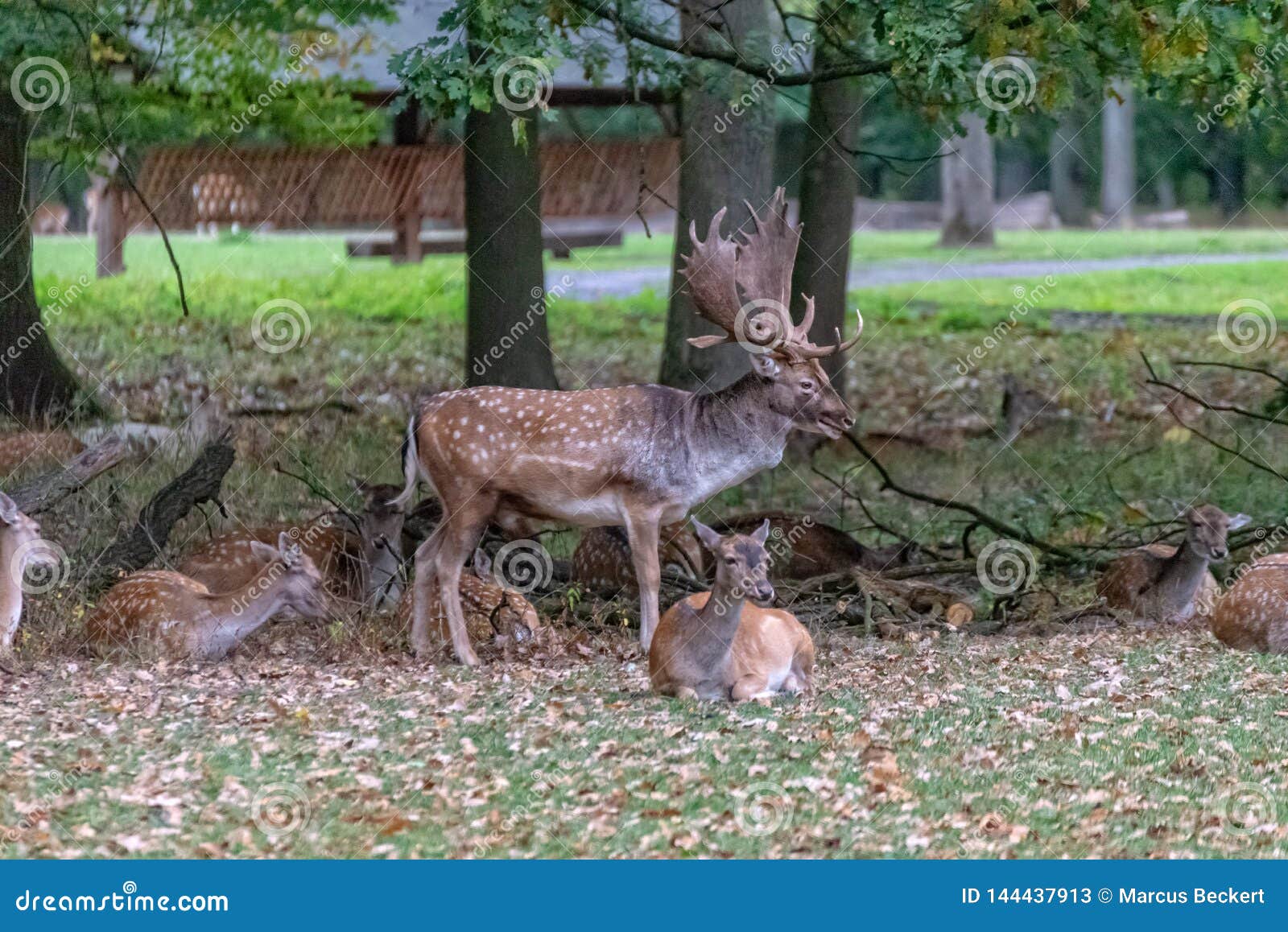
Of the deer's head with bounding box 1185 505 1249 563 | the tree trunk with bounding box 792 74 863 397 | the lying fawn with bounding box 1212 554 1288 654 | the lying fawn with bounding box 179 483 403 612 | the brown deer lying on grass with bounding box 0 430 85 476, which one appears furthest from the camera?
the tree trunk with bounding box 792 74 863 397

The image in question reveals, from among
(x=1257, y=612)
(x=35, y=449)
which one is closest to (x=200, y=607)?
(x=35, y=449)

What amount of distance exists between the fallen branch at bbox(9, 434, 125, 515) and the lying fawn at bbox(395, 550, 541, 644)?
1665mm

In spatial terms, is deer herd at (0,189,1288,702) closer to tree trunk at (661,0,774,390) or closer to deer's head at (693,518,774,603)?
deer's head at (693,518,774,603)

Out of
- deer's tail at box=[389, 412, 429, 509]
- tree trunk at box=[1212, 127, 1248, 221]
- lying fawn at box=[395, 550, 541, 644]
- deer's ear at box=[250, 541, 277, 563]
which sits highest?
tree trunk at box=[1212, 127, 1248, 221]

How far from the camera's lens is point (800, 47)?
11125 mm

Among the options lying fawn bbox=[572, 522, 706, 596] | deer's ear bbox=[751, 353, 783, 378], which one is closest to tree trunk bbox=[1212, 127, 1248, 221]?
lying fawn bbox=[572, 522, 706, 596]

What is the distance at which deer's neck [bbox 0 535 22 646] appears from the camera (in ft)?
27.7

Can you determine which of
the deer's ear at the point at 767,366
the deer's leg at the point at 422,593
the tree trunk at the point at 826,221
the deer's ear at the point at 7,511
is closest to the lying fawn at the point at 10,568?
the deer's ear at the point at 7,511

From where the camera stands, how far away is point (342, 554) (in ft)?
35.0

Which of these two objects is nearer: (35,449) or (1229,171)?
(35,449)

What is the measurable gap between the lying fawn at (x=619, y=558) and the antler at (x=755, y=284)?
4.60ft

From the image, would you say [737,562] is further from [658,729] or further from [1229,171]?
[1229,171]

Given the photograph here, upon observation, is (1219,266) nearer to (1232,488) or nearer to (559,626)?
(1232,488)

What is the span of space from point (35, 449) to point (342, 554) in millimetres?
2356
